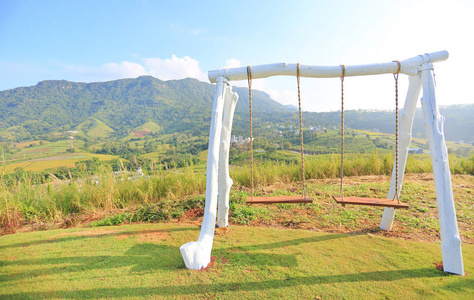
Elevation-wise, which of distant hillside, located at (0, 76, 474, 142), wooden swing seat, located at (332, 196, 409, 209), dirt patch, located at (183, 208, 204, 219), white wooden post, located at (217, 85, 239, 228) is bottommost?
dirt patch, located at (183, 208, 204, 219)

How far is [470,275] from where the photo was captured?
226cm

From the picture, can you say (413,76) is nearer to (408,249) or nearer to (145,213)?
(408,249)

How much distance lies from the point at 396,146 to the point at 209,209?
Result: 8.99 ft

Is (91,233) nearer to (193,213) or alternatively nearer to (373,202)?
(193,213)

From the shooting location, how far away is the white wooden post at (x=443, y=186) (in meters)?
2.26

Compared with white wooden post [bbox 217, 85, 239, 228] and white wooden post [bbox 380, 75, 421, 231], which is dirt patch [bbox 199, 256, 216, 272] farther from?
white wooden post [bbox 380, 75, 421, 231]

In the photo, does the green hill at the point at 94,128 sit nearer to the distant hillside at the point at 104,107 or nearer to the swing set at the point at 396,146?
the distant hillside at the point at 104,107

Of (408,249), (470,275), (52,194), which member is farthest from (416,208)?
(52,194)

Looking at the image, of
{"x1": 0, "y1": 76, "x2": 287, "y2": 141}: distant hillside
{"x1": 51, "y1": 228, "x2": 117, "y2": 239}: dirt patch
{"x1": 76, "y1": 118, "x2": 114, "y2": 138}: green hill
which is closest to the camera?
{"x1": 51, "y1": 228, "x2": 117, "y2": 239}: dirt patch

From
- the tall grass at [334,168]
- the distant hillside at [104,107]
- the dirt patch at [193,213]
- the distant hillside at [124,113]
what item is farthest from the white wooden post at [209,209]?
the distant hillside at [104,107]

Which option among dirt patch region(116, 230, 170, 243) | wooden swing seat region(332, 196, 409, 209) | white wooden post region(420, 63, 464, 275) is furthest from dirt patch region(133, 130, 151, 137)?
white wooden post region(420, 63, 464, 275)

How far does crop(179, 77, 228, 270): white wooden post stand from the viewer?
225 centimetres

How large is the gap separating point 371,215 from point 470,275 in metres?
1.79

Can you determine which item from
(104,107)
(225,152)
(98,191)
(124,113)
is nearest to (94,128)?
(124,113)
